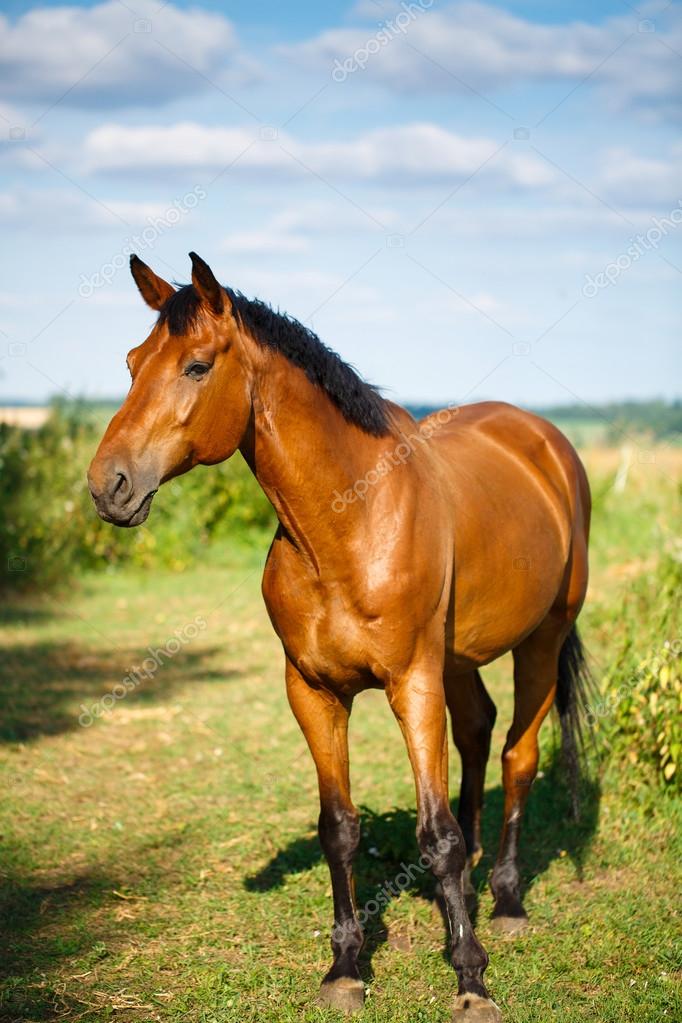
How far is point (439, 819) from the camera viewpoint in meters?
3.61

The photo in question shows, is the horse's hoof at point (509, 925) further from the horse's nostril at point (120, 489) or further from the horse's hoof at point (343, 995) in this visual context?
the horse's nostril at point (120, 489)

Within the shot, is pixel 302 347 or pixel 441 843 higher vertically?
pixel 302 347

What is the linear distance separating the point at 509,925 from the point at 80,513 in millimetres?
10661

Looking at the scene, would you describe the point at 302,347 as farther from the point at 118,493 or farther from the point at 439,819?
the point at 439,819

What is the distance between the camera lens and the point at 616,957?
4184 millimetres

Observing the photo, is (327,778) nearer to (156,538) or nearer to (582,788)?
(582,788)

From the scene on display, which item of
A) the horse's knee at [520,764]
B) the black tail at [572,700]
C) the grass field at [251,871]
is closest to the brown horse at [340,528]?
the grass field at [251,871]

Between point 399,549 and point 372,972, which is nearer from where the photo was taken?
point 399,549

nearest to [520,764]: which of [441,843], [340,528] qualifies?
[441,843]

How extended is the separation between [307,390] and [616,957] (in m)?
2.67

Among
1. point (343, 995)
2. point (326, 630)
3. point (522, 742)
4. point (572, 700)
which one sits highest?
point (326, 630)

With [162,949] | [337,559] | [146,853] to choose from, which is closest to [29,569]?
[146,853]

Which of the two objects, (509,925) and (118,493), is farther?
(509,925)

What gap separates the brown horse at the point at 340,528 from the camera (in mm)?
3303
